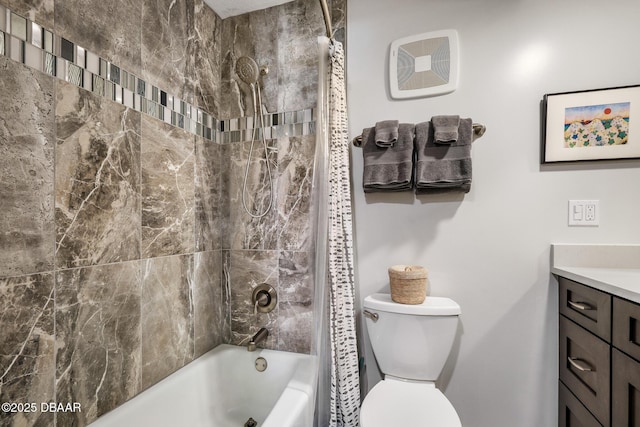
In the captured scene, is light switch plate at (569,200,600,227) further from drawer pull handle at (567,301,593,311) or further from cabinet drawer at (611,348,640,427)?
cabinet drawer at (611,348,640,427)

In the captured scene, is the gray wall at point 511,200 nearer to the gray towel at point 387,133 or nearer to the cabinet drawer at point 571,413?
the cabinet drawer at point 571,413

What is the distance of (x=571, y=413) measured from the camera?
123 cm

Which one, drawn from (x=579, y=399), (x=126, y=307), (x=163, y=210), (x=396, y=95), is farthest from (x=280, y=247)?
(x=579, y=399)

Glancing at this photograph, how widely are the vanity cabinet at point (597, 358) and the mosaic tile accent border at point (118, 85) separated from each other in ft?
4.92

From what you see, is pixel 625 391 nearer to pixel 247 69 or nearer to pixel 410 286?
pixel 410 286

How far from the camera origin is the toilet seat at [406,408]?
3.35ft

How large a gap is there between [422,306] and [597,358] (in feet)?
2.09

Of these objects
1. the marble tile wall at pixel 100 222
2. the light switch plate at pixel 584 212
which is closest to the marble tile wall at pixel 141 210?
the marble tile wall at pixel 100 222

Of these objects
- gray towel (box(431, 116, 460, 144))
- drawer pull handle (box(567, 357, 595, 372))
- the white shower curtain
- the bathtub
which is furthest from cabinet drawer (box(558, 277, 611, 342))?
the bathtub

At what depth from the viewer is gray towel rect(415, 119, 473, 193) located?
1361 mm

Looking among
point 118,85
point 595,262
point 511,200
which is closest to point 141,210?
point 118,85

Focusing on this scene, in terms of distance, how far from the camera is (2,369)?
31.0 inches

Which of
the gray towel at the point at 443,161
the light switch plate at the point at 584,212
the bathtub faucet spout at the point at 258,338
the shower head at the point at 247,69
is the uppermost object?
the shower head at the point at 247,69

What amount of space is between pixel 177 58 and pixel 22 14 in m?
0.64
